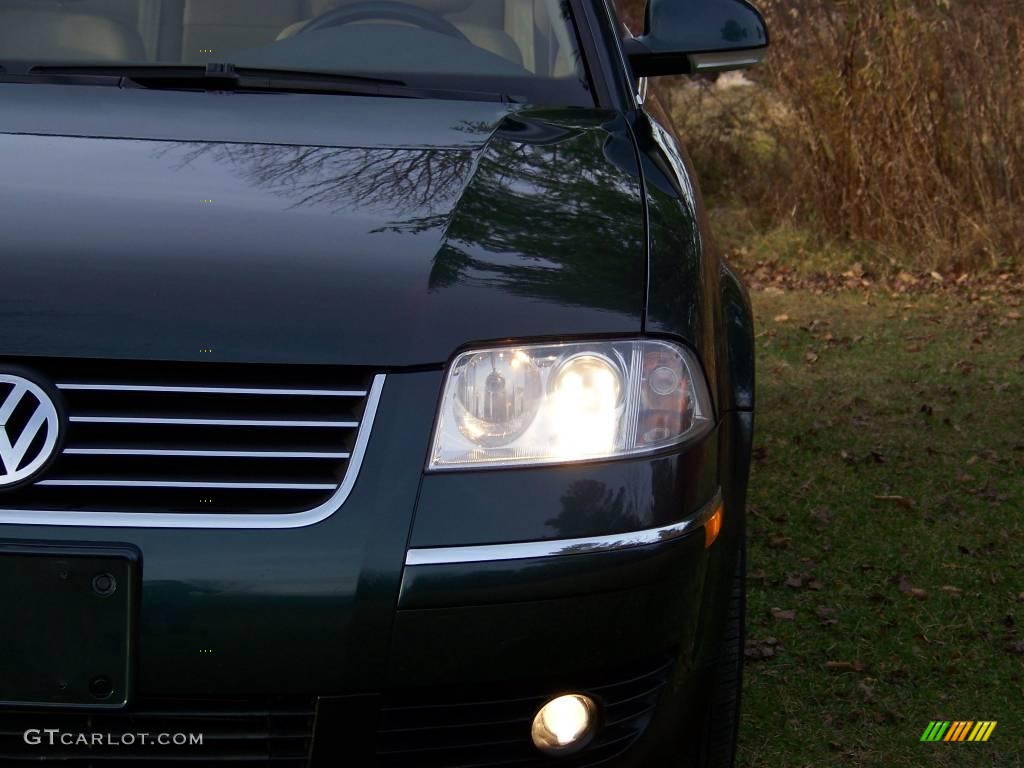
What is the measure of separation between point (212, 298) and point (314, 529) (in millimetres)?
349

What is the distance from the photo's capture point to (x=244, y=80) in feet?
8.93

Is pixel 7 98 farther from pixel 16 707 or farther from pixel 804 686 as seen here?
pixel 804 686

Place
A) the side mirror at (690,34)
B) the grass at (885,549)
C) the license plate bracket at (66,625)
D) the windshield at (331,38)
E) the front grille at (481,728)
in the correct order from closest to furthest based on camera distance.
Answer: the license plate bracket at (66,625) < the front grille at (481,728) < the windshield at (331,38) < the grass at (885,549) < the side mirror at (690,34)

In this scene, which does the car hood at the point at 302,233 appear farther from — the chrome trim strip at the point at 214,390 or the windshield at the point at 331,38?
the windshield at the point at 331,38

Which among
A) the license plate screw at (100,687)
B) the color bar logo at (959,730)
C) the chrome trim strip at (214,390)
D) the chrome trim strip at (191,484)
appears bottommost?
the color bar logo at (959,730)

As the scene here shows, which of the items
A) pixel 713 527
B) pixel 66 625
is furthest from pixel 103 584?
pixel 713 527

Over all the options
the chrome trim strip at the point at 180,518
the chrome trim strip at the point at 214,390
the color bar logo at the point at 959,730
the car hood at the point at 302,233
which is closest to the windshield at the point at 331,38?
the car hood at the point at 302,233

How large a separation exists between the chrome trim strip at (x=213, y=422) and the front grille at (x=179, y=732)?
352mm

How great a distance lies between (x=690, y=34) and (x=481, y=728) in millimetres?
1888

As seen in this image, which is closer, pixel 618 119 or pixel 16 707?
pixel 16 707

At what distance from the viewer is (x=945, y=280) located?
327 inches

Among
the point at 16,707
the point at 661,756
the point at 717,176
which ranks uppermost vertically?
the point at 16,707

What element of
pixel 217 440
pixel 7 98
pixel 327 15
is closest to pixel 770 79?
pixel 327 15

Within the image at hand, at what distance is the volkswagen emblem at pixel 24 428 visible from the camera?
1.76 meters
